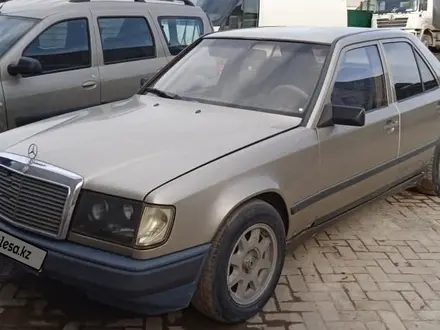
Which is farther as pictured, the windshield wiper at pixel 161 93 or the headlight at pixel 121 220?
the windshield wiper at pixel 161 93

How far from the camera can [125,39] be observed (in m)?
6.37

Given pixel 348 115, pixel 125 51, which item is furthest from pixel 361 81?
pixel 125 51

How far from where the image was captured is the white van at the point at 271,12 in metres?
11.5

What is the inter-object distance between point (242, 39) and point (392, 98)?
1228 mm

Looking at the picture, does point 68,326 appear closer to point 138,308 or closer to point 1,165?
point 138,308

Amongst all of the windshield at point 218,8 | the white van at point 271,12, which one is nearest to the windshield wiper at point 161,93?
the white van at point 271,12

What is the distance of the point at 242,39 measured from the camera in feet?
14.7

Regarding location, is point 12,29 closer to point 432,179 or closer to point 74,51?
point 74,51

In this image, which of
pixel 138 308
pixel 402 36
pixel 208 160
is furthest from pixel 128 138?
pixel 402 36

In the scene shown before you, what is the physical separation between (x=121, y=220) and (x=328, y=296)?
5.14 ft

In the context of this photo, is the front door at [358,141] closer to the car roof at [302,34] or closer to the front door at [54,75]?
the car roof at [302,34]

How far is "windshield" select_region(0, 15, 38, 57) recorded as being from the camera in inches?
217

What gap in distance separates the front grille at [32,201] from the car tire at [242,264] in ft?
2.65

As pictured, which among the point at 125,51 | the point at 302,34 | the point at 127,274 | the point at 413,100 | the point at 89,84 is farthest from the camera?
the point at 125,51
